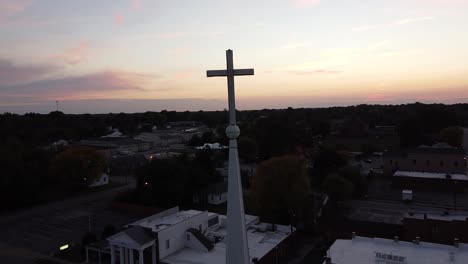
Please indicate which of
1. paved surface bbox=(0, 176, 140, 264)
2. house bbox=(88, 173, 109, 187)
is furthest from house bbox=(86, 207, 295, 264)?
house bbox=(88, 173, 109, 187)

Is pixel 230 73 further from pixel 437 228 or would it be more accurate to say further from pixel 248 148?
pixel 248 148

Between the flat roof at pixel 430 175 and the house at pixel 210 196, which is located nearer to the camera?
the house at pixel 210 196

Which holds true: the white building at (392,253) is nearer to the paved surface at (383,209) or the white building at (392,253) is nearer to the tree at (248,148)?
the paved surface at (383,209)

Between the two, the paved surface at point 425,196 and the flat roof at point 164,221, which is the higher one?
the flat roof at point 164,221

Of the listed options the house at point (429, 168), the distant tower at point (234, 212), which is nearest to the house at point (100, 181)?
the house at point (429, 168)

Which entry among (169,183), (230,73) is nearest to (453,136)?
(169,183)

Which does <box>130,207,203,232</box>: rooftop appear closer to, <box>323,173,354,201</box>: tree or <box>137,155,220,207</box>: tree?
<box>137,155,220,207</box>: tree

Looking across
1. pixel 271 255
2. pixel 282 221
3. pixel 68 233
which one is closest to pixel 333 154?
pixel 282 221
